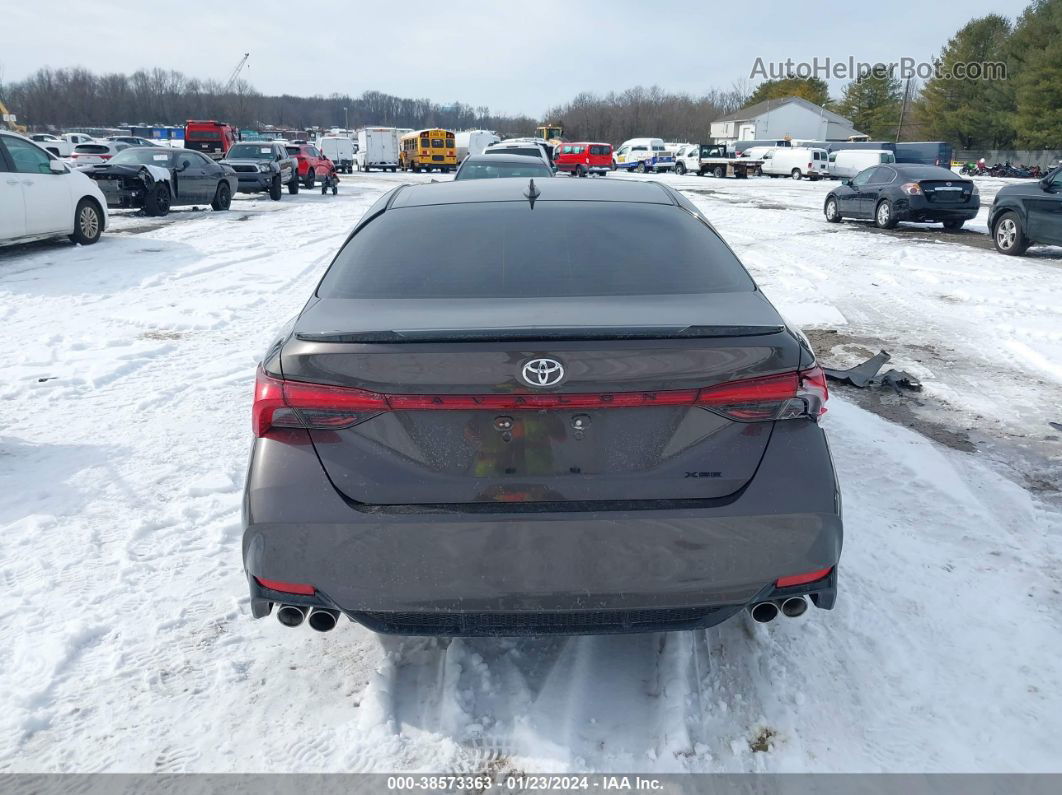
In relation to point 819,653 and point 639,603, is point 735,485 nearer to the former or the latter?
point 639,603

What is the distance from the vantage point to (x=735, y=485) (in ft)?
8.30

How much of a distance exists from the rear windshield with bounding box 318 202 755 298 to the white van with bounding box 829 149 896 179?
47132mm

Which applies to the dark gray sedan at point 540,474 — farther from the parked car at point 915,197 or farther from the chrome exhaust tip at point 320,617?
the parked car at point 915,197

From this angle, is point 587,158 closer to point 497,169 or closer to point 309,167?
point 309,167

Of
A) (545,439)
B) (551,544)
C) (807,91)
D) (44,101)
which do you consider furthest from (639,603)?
(44,101)

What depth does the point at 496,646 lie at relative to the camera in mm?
3186

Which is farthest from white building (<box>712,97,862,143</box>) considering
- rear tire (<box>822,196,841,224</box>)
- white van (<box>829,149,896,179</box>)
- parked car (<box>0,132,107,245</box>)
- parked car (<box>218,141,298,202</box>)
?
parked car (<box>0,132,107,245</box>)

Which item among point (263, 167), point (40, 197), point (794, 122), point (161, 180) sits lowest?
point (40, 197)

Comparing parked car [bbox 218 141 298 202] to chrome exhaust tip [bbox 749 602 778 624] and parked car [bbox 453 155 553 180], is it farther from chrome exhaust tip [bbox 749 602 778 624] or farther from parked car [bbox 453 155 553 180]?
chrome exhaust tip [bbox 749 602 778 624]

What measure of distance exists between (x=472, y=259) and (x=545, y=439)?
0.98 meters

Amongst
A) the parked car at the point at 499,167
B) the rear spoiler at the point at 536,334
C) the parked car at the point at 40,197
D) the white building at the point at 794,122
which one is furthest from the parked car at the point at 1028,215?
the white building at the point at 794,122

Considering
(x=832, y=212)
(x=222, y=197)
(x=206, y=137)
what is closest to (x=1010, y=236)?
(x=832, y=212)

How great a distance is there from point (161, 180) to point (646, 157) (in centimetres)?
4387

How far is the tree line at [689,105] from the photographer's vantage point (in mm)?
66875
